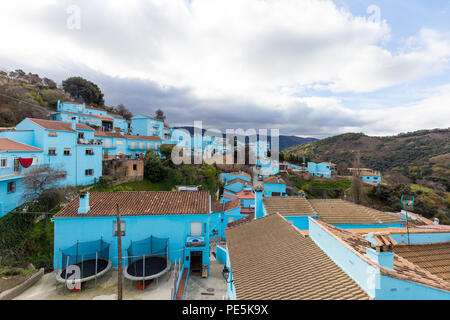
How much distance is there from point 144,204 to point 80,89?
149 feet

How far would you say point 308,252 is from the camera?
257 inches

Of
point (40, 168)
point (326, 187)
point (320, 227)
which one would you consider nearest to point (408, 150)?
point (326, 187)

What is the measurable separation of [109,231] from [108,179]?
11.5 meters

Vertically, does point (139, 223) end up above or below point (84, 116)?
below

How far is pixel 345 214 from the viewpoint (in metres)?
12.6

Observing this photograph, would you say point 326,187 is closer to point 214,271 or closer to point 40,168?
point 214,271

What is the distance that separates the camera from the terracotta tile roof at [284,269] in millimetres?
4680

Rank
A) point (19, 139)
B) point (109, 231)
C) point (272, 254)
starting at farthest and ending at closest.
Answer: point (19, 139) < point (109, 231) < point (272, 254)

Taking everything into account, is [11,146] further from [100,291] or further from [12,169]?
[100,291]

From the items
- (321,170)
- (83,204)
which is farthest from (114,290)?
(321,170)

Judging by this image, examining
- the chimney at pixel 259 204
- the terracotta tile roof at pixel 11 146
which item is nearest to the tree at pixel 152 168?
the terracotta tile roof at pixel 11 146

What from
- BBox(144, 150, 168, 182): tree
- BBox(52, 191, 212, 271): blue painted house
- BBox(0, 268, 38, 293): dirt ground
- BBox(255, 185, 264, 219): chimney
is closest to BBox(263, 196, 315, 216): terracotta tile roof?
BBox(255, 185, 264, 219): chimney

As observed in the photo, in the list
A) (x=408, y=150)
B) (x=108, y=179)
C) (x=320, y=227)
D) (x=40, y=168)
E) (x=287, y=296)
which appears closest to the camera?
(x=287, y=296)

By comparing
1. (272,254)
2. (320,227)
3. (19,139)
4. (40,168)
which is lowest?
(272,254)
